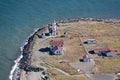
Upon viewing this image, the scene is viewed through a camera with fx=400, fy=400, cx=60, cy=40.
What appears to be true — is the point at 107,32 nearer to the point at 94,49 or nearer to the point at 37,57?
the point at 94,49

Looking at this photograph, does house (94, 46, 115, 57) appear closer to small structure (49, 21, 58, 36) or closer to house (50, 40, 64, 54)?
house (50, 40, 64, 54)

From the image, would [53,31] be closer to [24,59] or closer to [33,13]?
[24,59]

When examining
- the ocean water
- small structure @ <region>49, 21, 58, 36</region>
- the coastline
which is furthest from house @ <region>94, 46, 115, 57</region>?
the ocean water

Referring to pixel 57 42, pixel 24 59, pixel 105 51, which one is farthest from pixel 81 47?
pixel 24 59

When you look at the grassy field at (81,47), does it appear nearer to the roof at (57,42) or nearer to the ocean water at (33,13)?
the roof at (57,42)

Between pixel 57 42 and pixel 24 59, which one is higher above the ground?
pixel 57 42

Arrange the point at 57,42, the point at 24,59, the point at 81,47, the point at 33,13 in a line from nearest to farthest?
1. the point at 24,59
2. the point at 57,42
3. the point at 81,47
4. the point at 33,13

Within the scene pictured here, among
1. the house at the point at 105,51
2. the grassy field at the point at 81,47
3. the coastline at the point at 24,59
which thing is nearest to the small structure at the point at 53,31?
the grassy field at the point at 81,47
